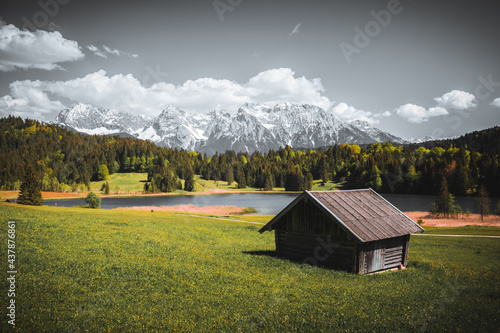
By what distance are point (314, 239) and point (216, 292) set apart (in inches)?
368

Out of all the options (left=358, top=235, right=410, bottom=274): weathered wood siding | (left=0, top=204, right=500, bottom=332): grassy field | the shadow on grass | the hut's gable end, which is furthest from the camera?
the shadow on grass

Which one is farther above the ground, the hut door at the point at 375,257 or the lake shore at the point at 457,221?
the hut door at the point at 375,257

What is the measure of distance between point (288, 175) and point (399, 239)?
584ft

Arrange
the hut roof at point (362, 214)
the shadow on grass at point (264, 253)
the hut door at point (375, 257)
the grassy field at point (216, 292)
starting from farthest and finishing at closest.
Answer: the shadow on grass at point (264, 253)
the hut door at point (375, 257)
the hut roof at point (362, 214)
the grassy field at point (216, 292)

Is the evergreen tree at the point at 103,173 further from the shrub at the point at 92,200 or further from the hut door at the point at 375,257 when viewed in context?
the hut door at the point at 375,257

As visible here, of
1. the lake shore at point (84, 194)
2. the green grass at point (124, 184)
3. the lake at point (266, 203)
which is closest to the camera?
the lake at point (266, 203)

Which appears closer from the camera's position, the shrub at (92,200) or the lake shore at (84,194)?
the shrub at (92,200)

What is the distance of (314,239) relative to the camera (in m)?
21.5

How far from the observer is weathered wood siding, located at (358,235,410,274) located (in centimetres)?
1981

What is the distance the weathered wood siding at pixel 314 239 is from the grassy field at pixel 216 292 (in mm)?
1183

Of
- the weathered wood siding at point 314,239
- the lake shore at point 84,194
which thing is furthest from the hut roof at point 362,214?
the lake shore at point 84,194

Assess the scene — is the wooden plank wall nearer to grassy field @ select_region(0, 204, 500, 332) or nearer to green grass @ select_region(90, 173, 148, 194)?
grassy field @ select_region(0, 204, 500, 332)

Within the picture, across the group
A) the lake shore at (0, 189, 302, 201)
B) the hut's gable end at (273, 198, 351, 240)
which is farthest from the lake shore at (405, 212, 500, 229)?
the lake shore at (0, 189, 302, 201)

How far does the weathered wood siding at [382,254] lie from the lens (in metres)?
19.8
